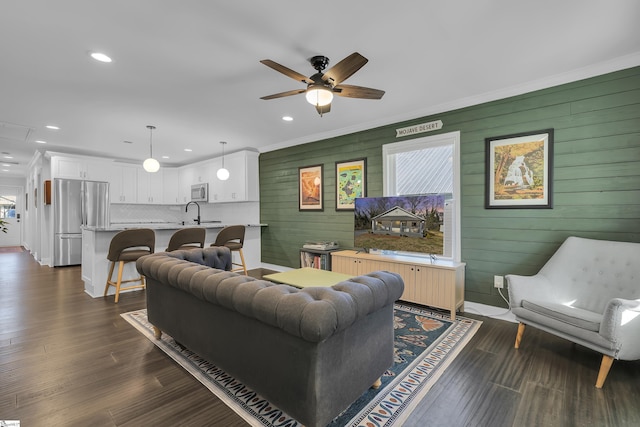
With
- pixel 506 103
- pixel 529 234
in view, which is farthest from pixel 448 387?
pixel 506 103

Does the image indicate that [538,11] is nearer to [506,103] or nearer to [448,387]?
[506,103]

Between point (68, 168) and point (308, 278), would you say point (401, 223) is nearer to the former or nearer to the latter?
point (308, 278)

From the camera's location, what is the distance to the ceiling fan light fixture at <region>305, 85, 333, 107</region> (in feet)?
7.71

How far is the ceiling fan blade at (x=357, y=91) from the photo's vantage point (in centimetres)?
252

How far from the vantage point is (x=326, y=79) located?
239cm

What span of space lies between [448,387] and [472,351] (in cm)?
67

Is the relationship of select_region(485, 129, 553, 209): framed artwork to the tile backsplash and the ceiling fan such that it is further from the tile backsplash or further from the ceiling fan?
the tile backsplash

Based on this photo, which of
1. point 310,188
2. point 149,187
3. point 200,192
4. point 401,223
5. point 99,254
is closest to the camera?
point 401,223

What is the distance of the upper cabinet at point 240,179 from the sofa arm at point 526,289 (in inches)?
190

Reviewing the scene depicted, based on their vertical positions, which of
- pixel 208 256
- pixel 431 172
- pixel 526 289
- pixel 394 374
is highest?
pixel 431 172

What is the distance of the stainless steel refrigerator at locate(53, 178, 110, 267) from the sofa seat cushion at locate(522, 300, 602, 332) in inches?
282

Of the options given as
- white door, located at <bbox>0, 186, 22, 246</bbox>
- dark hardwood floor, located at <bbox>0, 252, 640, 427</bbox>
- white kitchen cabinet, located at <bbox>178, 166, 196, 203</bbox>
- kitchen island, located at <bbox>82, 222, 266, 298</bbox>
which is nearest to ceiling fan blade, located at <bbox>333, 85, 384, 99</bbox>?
dark hardwood floor, located at <bbox>0, 252, 640, 427</bbox>

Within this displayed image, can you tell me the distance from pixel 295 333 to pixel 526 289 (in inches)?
87.8

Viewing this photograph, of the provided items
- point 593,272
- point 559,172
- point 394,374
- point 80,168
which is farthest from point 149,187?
point 593,272
